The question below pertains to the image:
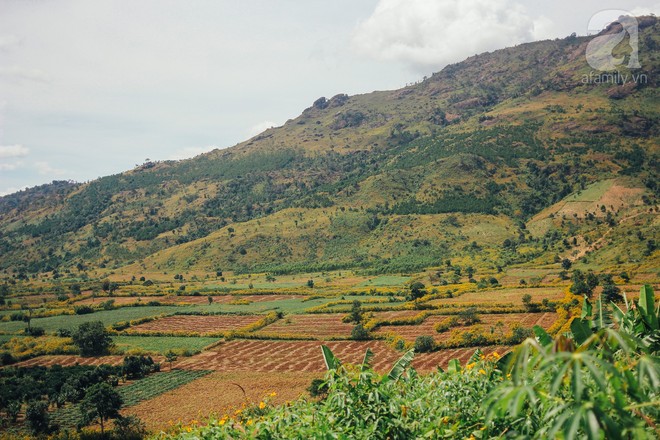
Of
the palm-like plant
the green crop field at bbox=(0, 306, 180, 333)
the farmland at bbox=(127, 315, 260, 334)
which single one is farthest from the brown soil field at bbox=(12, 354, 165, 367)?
the palm-like plant

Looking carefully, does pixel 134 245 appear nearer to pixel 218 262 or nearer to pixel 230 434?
pixel 218 262

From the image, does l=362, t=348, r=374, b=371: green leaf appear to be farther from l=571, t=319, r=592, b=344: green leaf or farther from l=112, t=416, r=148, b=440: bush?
l=112, t=416, r=148, b=440: bush

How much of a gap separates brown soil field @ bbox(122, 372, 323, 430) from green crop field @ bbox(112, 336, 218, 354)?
42.4ft

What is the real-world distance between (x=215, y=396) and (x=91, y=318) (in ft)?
158

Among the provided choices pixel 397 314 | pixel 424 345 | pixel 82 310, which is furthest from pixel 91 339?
pixel 424 345

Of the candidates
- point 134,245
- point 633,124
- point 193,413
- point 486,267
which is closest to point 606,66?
point 633,124

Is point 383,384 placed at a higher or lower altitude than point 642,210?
higher

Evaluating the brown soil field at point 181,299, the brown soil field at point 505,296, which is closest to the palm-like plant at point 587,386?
the brown soil field at point 505,296

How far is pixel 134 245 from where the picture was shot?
164750 millimetres

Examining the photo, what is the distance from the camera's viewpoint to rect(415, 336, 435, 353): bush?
47281mm

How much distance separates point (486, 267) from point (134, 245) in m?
125

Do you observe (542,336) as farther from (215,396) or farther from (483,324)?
(483,324)

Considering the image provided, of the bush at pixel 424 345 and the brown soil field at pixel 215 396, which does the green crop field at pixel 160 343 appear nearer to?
the brown soil field at pixel 215 396

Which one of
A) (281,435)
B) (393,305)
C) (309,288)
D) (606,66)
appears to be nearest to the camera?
(281,435)
